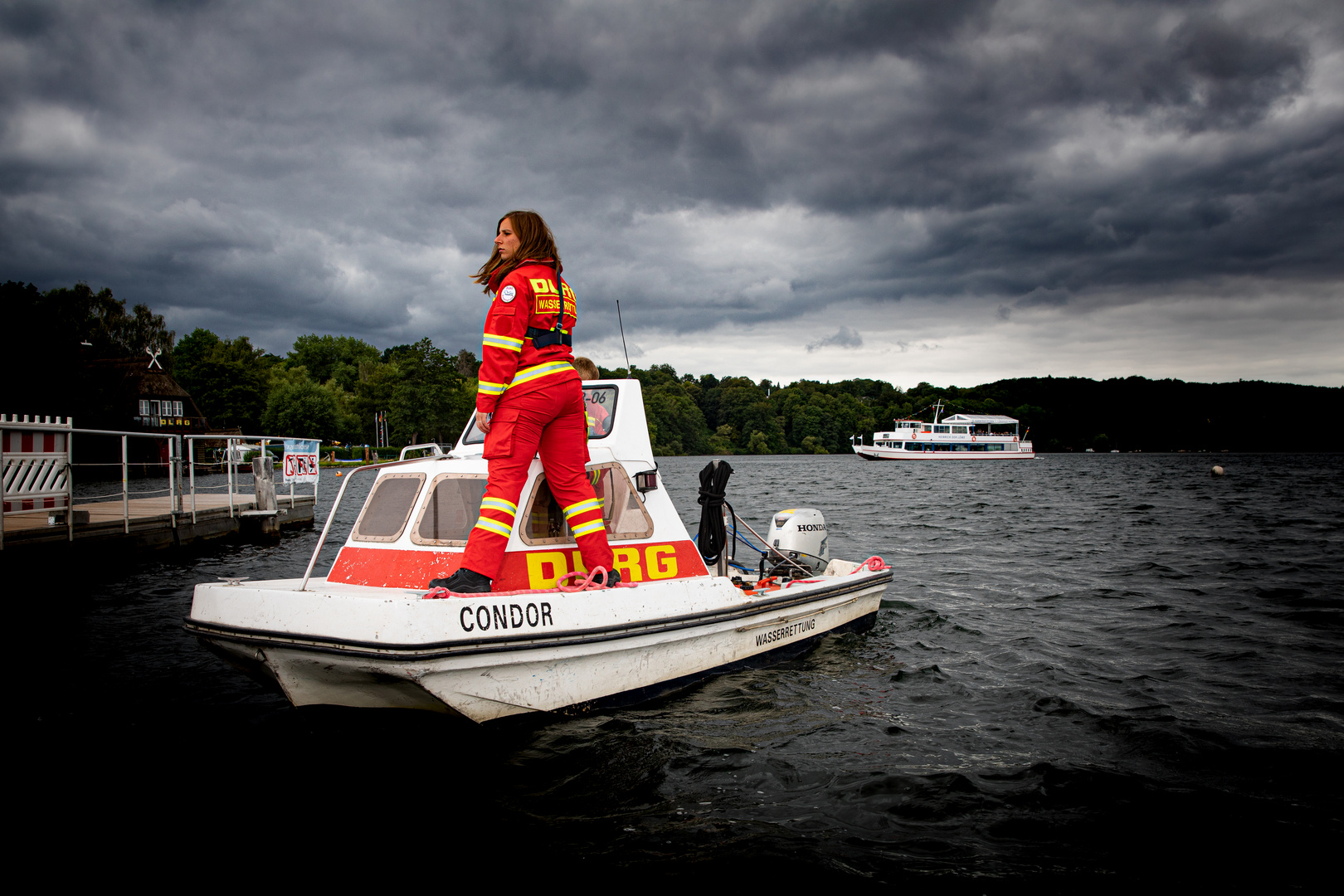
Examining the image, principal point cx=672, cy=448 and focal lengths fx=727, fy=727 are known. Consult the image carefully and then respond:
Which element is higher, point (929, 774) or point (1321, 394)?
point (1321, 394)

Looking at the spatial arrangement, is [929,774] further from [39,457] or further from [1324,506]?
[1324,506]

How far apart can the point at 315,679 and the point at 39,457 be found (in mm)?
9403

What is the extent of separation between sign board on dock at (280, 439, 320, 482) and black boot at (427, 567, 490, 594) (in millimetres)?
16527

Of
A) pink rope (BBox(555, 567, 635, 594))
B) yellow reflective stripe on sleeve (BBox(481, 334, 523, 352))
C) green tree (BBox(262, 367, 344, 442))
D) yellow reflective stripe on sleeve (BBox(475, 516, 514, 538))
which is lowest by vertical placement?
pink rope (BBox(555, 567, 635, 594))

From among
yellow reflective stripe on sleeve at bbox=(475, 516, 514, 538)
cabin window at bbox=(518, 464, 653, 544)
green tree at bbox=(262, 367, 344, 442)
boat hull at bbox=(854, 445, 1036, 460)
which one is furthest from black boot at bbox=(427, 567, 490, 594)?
boat hull at bbox=(854, 445, 1036, 460)

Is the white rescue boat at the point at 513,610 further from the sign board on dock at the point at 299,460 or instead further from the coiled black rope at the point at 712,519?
the sign board on dock at the point at 299,460

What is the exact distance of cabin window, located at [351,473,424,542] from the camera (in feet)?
16.2

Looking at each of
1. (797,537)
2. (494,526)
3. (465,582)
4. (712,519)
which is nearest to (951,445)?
(797,537)

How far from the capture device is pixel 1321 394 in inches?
3971

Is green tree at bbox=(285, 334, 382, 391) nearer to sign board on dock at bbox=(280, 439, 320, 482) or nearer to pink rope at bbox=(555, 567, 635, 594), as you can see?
sign board on dock at bbox=(280, 439, 320, 482)

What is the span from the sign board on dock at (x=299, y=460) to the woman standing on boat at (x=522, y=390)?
54.0 ft

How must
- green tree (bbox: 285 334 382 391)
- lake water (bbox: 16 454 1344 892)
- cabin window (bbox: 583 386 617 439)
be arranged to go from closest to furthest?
lake water (bbox: 16 454 1344 892) < cabin window (bbox: 583 386 617 439) < green tree (bbox: 285 334 382 391)

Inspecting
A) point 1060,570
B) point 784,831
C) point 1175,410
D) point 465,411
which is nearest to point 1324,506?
point 1060,570

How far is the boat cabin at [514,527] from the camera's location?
15.6ft
